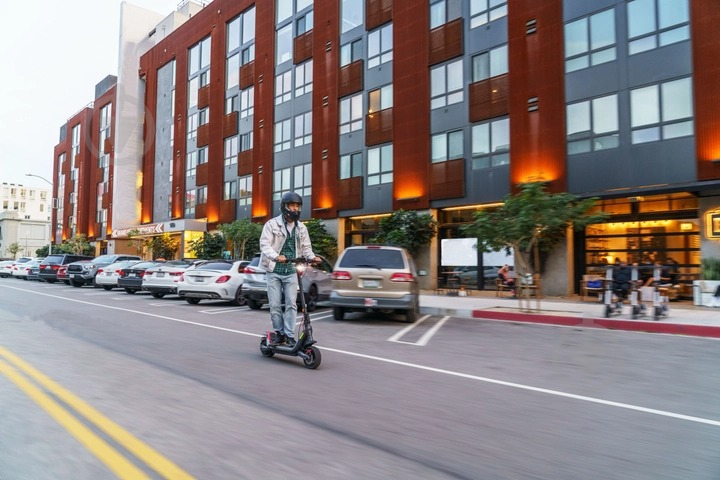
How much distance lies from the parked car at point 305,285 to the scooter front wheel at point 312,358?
6605 millimetres

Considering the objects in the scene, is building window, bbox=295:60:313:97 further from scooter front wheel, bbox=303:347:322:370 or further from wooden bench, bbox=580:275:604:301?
scooter front wheel, bbox=303:347:322:370

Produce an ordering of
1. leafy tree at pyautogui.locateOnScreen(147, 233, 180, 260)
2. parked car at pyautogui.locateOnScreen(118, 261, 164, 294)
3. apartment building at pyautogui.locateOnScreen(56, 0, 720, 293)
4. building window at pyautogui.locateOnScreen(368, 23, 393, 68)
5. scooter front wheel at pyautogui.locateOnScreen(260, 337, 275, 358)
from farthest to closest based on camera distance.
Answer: leafy tree at pyautogui.locateOnScreen(147, 233, 180, 260) < building window at pyautogui.locateOnScreen(368, 23, 393, 68) < parked car at pyautogui.locateOnScreen(118, 261, 164, 294) < apartment building at pyautogui.locateOnScreen(56, 0, 720, 293) < scooter front wheel at pyautogui.locateOnScreen(260, 337, 275, 358)

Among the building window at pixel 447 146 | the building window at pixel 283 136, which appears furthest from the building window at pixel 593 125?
the building window at pixel 283 136

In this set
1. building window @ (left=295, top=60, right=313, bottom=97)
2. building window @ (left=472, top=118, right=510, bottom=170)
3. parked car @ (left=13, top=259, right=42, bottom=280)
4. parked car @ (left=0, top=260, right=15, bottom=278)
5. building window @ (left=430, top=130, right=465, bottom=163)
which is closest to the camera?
building window @ (left=472, top=118, right=510, bottom=170)

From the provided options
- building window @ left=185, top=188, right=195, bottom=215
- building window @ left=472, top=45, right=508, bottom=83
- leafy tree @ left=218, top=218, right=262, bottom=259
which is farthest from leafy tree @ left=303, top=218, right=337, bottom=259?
building window @ left=185, top=188, right=195, bottom=215

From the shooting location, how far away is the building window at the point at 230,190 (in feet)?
111

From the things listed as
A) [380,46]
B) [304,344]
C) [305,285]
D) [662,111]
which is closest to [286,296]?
[304,344]

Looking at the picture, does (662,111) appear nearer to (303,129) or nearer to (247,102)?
(303,129)

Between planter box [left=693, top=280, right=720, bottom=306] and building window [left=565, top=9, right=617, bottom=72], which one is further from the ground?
building window [left=565, top=9, right=617, bottom=72]

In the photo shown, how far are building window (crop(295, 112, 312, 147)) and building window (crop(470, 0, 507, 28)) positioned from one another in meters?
11.3

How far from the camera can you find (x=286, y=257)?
571 cm

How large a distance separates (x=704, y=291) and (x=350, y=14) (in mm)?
21980

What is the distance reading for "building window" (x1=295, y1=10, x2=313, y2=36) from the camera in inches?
1143

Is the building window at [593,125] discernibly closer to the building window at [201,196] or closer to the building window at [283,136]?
the building window at [283,136]
